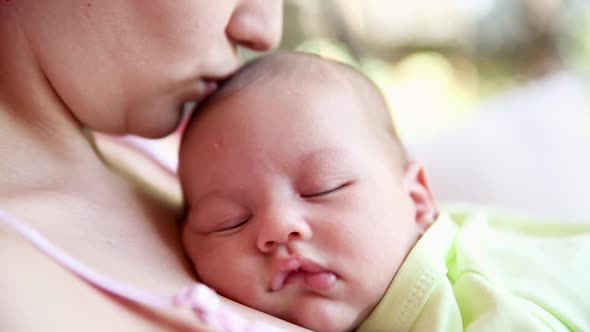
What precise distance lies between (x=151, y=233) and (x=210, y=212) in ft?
0.29

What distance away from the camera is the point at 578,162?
5.34 feet

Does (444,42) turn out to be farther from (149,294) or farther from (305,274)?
(149,294)

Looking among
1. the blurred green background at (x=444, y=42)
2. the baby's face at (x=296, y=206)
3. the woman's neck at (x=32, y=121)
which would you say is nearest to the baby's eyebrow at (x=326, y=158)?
the baby's face at (x=296, y=206)

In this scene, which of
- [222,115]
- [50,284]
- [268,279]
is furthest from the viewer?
[222,115]

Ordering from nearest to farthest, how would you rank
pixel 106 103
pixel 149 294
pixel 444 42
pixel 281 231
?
pixel 149 294
pixel 281 231
pixel 106 103
pixel 444 42

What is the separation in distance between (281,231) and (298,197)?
0.08 meters

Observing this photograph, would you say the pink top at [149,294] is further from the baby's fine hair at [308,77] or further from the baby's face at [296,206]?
the baby's fine hair at [308,77]

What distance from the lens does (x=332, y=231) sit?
0.91 metres

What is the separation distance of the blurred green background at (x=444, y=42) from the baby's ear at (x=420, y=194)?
3.76ft

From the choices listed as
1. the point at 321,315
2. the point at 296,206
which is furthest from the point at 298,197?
the point at 321,315

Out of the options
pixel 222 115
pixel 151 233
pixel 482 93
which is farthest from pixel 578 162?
pixel 151 233

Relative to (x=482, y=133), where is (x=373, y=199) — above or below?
above

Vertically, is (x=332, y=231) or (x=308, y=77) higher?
(x=308, y=77)

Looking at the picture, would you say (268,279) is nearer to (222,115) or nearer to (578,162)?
(222,115)
